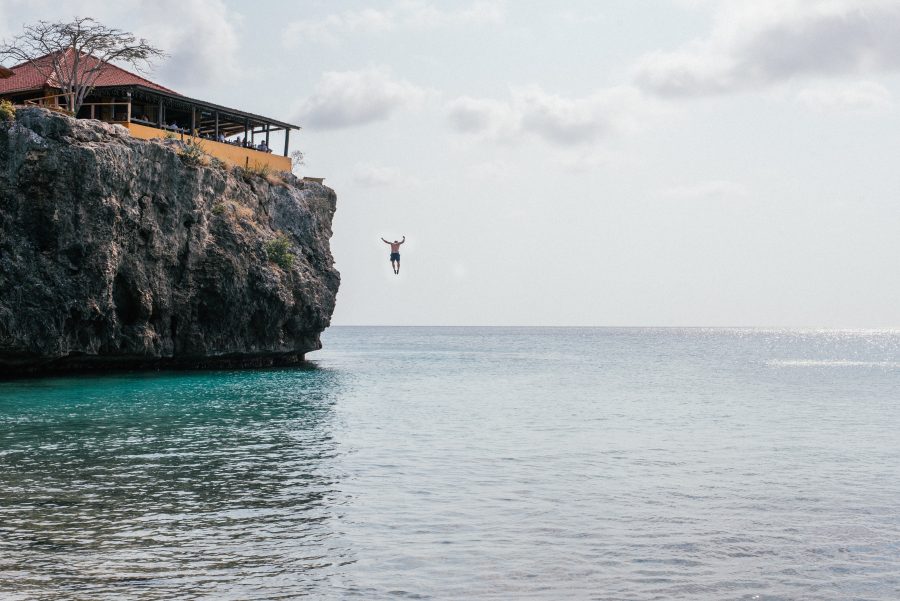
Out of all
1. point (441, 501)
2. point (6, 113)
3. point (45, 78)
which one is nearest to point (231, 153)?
point (45, 78)

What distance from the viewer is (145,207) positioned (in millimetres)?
40688

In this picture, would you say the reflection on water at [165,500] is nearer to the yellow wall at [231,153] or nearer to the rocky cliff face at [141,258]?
the rocky cliff face at [141,258]

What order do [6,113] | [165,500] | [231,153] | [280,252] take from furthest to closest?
[231,153] → [280,252] → [6,113] → [165,500]

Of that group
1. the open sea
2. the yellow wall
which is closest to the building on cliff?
the yellow wall

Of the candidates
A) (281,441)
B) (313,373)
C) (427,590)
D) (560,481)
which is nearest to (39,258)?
(313,373)

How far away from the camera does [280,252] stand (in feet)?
162

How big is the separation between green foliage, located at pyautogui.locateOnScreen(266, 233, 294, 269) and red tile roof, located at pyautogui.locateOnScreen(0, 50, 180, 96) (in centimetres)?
1070

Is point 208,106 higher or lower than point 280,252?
higher

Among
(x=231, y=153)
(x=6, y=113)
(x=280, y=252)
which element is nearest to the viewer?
(x=6, y=113)

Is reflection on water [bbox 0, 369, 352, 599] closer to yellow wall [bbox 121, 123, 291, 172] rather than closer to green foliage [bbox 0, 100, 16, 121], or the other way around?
green foliage [bbox 0, 100, 16, 121]

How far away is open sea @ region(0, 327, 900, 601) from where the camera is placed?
9609mm

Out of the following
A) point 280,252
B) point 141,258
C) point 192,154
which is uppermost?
point 192,154

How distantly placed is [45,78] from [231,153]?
11.0 metres

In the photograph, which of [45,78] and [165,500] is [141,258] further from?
[165,500]
